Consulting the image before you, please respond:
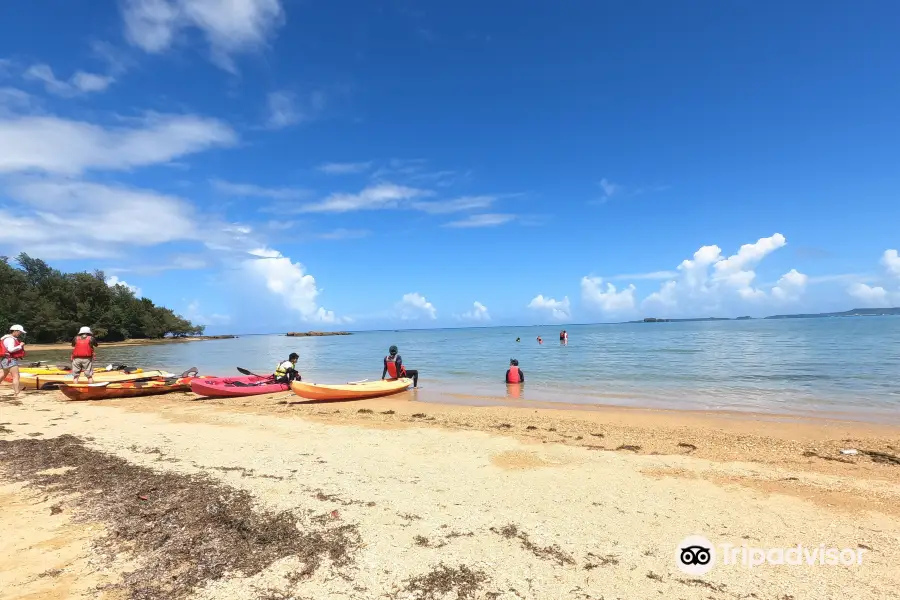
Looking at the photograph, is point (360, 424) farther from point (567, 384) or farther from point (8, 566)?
point (567, 384)

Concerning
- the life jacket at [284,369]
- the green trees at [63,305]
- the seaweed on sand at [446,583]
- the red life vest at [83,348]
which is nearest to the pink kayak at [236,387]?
the life jacket at [284,369]

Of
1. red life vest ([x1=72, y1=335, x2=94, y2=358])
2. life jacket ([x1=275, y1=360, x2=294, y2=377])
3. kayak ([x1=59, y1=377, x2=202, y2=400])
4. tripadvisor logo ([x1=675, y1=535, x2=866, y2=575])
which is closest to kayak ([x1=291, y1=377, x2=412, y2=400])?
life jacket ([x1=275, y1=360, x2=294, y2=377])

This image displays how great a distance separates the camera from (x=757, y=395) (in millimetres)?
14898

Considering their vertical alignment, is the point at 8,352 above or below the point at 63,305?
below

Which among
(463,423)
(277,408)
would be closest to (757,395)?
(463,423)

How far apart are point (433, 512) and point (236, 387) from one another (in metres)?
13.6

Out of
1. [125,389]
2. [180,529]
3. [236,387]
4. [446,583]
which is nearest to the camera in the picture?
[446,583]

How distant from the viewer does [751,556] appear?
4.11m

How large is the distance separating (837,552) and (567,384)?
14777 millimetres

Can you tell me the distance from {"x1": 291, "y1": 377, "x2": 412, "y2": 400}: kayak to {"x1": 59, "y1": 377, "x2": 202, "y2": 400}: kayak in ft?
16.9

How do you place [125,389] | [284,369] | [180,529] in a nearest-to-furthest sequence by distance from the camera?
[180,529], [125,389], [284,369]

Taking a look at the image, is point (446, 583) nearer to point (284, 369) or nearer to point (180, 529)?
point (180, 529)

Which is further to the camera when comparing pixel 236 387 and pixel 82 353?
pixel 236 387

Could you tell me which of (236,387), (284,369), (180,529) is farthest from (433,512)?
(284,369)
